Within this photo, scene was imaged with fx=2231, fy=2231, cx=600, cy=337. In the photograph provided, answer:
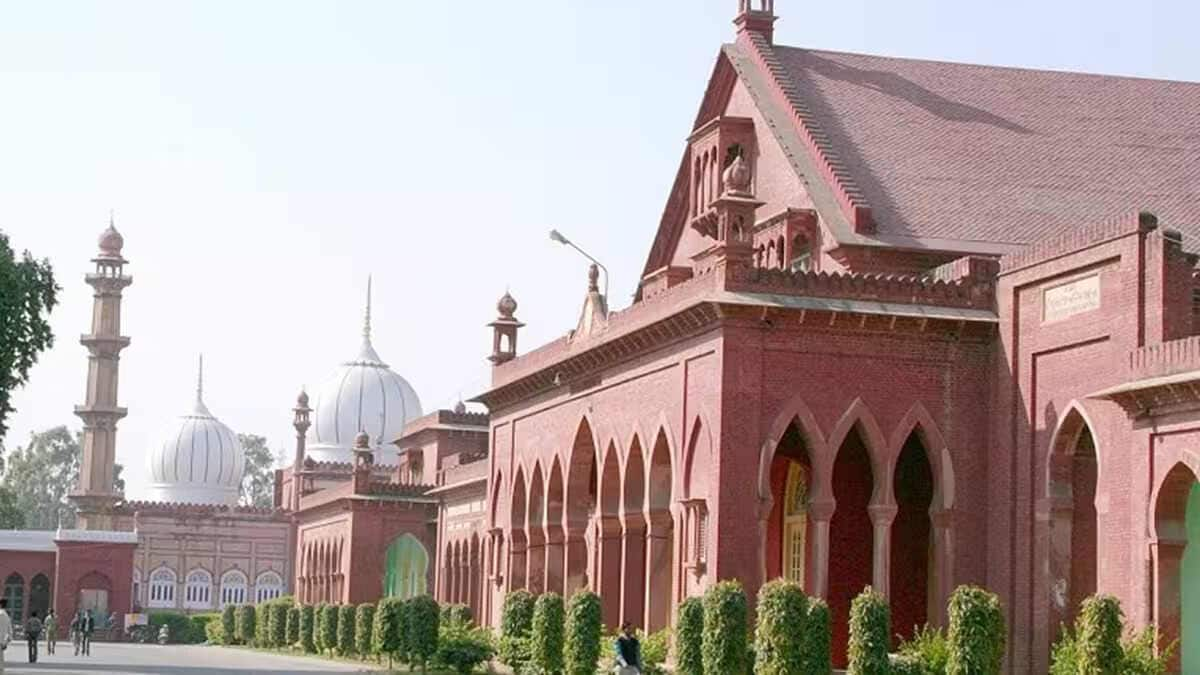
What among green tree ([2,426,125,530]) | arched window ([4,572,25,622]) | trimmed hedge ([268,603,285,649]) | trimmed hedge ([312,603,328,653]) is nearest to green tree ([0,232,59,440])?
trimmed hedge ([312,603,328,653])

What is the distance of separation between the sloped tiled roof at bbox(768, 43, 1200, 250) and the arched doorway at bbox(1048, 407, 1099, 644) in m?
5.28

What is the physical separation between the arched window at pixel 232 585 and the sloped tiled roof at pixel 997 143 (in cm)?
5937

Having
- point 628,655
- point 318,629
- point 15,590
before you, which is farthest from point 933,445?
point 15,590

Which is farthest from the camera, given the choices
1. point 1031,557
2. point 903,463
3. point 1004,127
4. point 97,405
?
point 97,405

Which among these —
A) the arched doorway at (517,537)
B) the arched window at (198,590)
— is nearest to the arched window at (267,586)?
the arched window at (198,590)

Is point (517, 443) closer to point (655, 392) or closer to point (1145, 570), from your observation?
point (655, 392)

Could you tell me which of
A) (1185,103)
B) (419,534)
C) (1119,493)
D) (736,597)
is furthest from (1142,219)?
(419,534)

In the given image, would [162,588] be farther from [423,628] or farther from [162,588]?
[423,628]

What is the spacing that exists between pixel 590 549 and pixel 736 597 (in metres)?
12.0

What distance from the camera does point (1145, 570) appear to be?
103 ft

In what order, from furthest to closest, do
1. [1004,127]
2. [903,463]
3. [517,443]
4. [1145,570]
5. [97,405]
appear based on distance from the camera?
[97,405] → [517,443] → [1004,127] → [903,463] → [1145,570]

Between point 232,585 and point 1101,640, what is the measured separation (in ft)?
243

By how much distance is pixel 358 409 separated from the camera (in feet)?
332

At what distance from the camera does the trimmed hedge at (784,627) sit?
3158cm
